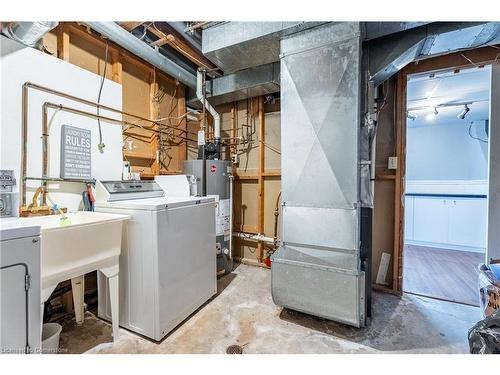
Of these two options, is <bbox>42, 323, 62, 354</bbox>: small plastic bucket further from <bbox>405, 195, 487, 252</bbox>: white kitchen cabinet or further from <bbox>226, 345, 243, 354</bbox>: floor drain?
<bbox>405, 195, 487, 252</bbox>: white kitchen cabinet

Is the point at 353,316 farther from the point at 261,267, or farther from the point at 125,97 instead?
the point at 125,97

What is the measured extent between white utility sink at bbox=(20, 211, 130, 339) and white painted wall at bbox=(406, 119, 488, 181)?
539 centimetres

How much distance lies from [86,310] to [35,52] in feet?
7.25

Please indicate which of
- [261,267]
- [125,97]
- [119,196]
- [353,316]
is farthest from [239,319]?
[125,97]

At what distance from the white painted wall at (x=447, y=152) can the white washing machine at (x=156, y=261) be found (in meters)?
4.84

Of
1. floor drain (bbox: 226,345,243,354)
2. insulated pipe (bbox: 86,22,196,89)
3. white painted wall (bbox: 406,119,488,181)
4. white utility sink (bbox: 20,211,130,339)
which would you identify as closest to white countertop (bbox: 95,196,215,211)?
white utility sink (bbox: 20,211,130,339)

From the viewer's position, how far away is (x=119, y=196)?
1993mm

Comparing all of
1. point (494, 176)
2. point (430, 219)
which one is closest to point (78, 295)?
point (494, 176)

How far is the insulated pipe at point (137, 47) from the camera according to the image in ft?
6.46

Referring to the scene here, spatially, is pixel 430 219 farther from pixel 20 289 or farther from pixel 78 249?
pixel 20 289

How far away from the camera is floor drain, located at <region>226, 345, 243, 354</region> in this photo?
1.60m

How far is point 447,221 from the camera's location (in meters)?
4.09

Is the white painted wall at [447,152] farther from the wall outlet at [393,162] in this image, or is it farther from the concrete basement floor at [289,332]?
the concrete basement floor at [289,332]

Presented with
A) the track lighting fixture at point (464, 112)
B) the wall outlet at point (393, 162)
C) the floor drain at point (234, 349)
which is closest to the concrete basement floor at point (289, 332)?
the floor drain at point (234, 349)
